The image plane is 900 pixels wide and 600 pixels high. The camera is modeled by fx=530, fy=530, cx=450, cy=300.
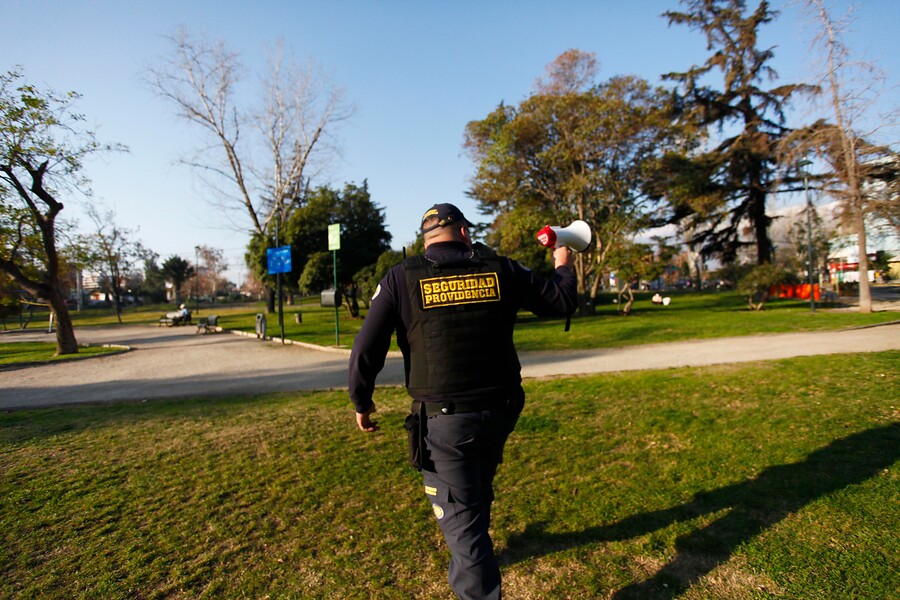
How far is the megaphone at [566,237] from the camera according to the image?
2.82 m

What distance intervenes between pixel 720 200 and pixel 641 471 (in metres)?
30.3

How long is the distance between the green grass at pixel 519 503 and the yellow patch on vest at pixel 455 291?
1.52m

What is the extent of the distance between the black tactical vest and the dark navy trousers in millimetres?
162

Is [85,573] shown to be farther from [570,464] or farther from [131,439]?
[570,464]

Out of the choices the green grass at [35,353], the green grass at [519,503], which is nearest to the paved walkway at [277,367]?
the green grass at [35,353]

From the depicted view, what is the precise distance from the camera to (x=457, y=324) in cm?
245

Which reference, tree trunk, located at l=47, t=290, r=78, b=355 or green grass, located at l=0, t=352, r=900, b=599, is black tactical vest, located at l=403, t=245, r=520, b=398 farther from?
tree trunk, located at l=47, t=290, r=78, b=355

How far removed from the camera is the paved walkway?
350 inches

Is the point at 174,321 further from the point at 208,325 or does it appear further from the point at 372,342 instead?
the point at 372,342

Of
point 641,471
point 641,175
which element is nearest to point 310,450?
point 641,471

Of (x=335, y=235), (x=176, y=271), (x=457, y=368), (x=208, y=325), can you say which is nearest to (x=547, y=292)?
(x=457, y=368)

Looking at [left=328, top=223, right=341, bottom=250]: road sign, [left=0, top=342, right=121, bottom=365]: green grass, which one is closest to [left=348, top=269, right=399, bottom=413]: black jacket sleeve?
[left=328, top=223, right=341, bottom=250]: road sign

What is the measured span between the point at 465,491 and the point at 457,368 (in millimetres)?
548

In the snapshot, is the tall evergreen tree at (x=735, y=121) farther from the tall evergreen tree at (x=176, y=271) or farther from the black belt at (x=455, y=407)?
the tall evergreen tree at (x=176, y=271)
